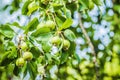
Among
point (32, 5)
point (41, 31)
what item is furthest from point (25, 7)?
point (41, 31)

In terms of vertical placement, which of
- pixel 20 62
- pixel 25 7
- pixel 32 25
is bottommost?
pixel 20 62

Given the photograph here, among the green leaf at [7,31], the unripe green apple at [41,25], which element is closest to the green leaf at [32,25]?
the unripe green apple at [41,25]

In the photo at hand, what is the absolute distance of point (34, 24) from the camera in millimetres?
1320

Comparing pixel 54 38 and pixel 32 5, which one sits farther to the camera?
pixel 32 5

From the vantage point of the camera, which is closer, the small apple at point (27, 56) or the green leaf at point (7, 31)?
the small apple at point (27, 56)

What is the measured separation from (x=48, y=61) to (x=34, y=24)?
0.15 metres

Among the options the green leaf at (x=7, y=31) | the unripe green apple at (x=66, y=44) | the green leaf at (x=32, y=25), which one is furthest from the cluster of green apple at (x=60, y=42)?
the green leaf at (x=7, y=31)

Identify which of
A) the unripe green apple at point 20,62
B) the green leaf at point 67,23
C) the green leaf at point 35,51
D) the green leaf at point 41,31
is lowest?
the unripe green apple at point 20,62

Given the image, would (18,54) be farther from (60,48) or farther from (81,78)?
(81,78)

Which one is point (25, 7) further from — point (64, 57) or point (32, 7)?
point (64, 57)

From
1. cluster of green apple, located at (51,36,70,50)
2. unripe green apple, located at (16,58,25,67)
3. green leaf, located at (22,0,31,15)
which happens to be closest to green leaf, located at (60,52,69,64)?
cluster of green apple, located at (51,36,70,50)

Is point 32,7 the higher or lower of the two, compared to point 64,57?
higher

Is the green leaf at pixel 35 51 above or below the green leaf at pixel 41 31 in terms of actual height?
below

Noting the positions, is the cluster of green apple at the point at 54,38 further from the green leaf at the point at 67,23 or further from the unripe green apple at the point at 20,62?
the unripe green apple at the point at 20,62
